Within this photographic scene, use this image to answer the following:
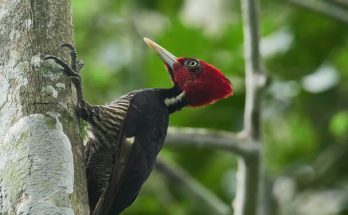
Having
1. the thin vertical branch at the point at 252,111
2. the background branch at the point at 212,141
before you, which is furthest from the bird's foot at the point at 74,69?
the thin vertical branch at the point at 252,111

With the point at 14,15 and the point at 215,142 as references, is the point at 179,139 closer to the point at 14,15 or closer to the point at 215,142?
the point at 215,142

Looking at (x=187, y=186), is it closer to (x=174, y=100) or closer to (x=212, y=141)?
(x=212, y=141)

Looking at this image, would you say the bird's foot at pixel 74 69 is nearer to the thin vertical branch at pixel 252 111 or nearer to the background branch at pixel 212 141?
the background branch at pixel 212 141

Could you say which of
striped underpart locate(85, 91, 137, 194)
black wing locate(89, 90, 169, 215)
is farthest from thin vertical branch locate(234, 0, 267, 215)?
striped underpart locate(85, 91, 137, 194)

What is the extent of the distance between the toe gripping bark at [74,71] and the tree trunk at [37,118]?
31 millimetres

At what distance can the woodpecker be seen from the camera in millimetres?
3838

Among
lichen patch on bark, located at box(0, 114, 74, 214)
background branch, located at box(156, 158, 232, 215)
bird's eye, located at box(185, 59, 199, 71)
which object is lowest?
lichen patch on bark, located at box(0, 114, 74, 214)

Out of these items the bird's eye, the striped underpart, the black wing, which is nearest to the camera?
the black wing

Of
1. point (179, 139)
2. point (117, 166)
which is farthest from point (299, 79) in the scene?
point (117, 166)

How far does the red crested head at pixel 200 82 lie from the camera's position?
178 inches

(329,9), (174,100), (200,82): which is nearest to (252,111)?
(200,82)

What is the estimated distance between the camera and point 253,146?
16.1 feet

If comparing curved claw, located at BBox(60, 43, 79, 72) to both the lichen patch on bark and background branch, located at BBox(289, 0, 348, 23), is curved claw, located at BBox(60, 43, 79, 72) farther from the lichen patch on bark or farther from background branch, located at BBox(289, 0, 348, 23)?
background branch, located at BBox(289, 0, 348, 23)

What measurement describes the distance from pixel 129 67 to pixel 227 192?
1222 mm
